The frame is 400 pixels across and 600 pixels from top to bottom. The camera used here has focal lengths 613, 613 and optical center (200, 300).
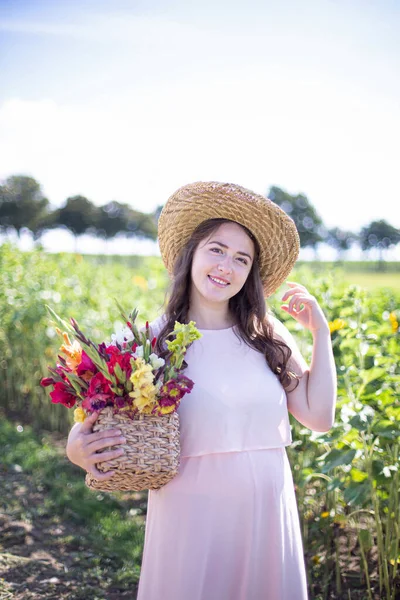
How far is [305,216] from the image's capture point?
195ft

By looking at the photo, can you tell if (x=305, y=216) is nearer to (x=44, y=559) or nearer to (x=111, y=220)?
(x=111, y=220)

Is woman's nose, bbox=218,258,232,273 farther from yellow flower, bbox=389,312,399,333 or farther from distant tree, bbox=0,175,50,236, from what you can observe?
distant tree, bbox=0,175,50,236

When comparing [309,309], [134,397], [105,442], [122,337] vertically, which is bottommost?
[105,442]

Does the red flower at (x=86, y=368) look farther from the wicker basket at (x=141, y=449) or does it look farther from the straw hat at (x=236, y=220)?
the straw hat at (x=236, y=220)

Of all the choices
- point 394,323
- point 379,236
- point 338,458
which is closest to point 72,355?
point 338,458

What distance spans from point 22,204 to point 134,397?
61154 mm

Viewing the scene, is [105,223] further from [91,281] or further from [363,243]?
[91,281]

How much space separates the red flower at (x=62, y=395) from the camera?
5.32 feet

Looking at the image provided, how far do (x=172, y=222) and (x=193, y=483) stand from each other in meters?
0.90

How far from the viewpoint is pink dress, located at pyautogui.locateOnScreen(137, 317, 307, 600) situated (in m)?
1.73

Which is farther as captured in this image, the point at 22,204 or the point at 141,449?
the point at 22,204

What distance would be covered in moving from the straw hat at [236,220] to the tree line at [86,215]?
1994 inches

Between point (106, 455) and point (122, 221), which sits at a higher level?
point (122, 221)

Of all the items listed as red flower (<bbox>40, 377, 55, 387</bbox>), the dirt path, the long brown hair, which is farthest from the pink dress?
the dirt path
